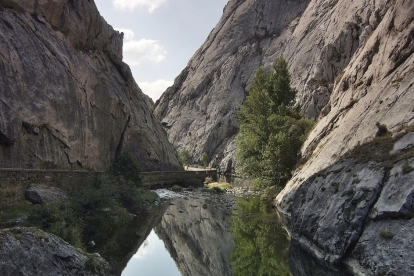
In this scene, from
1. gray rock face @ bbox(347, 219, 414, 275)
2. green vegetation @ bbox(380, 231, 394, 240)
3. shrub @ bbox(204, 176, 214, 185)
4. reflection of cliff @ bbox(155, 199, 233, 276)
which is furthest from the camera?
shrub @ bbox(204, 176, 214, 185)

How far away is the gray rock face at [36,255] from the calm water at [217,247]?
22.9ft

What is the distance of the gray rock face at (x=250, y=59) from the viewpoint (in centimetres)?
7388

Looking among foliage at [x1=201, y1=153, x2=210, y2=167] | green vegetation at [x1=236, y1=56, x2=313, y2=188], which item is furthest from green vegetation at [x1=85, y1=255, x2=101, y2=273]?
foliage at [x1=201, y1=153, x2=210, y2=167]

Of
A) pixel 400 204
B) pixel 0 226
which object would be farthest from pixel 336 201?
pixel 0 226

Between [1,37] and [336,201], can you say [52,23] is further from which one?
[336,201]

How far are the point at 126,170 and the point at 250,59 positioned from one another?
92.7m

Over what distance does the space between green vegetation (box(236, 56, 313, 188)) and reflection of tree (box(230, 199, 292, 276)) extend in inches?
437

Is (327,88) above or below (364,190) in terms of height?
above

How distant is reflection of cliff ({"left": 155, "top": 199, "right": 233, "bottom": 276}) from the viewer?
2129 centimetres

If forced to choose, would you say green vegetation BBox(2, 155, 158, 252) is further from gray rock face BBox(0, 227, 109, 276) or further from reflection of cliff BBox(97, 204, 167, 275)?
gray rock face BBox(0, 227, 109, 276)

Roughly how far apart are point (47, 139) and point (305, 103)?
58838mm

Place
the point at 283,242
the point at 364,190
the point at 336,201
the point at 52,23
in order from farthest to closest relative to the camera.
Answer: the point at 52,23
the point at 283,242
the point at 336,201
the point at 364,190

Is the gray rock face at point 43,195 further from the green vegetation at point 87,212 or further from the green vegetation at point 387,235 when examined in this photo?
the green vegetation at point 387,235

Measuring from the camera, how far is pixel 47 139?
34281 mm
